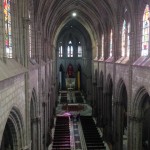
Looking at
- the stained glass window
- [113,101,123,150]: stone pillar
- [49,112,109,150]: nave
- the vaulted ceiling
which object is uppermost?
the vaulted ceiling

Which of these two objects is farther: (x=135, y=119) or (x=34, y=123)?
(x=34, y=123)

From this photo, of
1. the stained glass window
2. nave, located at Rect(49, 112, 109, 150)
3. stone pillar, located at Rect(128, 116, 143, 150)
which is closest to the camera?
the stained glass window

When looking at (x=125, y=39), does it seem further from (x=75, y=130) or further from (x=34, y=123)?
(x=75, y=130)

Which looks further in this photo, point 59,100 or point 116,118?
point 59,100

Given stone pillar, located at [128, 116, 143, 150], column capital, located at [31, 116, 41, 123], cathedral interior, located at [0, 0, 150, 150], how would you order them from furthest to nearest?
column capital, located at [31, 116, 41, 123], stone pillar, located at [128, 116, 143, 150], cathedral interior, located at [0, 0, 150, 150]

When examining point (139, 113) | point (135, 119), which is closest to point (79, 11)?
point (139, 113)

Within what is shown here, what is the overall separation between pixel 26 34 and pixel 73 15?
2528cm

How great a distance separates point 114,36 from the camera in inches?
911

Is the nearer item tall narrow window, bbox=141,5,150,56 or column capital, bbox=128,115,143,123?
tall narrow window, bbox=141,5,150,56

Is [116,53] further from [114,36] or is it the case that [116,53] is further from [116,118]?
[116,118]

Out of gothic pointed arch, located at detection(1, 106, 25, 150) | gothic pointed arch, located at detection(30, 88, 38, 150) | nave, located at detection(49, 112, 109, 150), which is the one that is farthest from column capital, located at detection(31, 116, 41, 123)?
nave, located at detection(49, 112, 109, 150)

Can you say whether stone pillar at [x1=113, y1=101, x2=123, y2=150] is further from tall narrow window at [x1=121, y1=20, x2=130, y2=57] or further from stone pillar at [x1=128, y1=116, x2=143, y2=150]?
tall narrow window at [x1=121, y1=20, x2=130, y2=57]

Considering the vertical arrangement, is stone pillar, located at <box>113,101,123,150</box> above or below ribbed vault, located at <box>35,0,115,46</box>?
below

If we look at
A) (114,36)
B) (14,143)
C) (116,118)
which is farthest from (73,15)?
(14,143)
